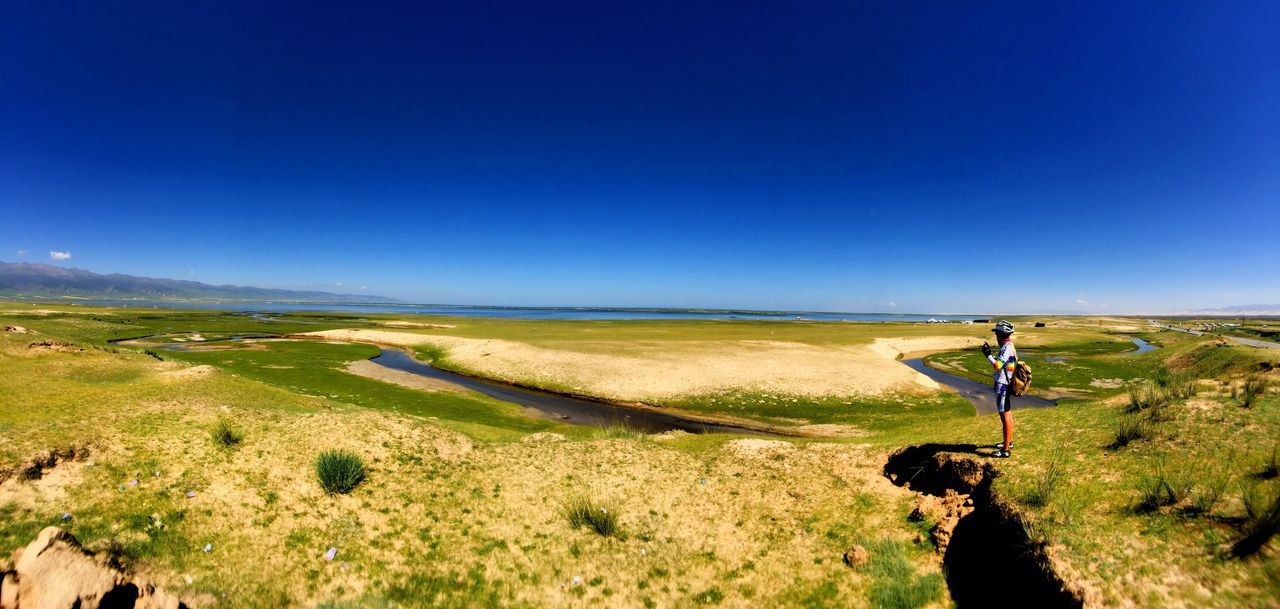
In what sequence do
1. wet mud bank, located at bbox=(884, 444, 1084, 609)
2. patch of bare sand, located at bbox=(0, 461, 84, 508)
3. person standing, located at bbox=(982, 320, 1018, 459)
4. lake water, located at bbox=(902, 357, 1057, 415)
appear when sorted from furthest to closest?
lake water, located at bbox=(902, 357, 1057, 415) → person standing, located at bbox=(982, 320, 1018, 459) → patch of bare sand, located at bbox=(0, 461, 84, 508) → wet mud bank, located at bbox=(884, 444, 1084, 609)

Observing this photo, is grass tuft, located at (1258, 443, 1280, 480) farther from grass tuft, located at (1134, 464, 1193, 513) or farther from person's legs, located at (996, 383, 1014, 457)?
person's legs, located at (996, 383, 1014, 457)

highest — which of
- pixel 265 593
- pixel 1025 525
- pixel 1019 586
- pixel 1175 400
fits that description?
pixel 1175 400

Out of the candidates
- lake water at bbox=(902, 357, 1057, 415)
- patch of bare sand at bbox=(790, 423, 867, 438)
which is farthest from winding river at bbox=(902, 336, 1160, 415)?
patch of bare sand at bbox=(790, 423, 867, 438)

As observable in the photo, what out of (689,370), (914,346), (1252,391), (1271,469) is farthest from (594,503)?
(914,346)

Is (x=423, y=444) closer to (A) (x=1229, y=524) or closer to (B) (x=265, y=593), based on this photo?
(B) (x=265, y=593)

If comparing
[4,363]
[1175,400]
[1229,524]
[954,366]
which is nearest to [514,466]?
[1229,524]

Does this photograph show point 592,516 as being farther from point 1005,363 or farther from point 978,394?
point 978,394
